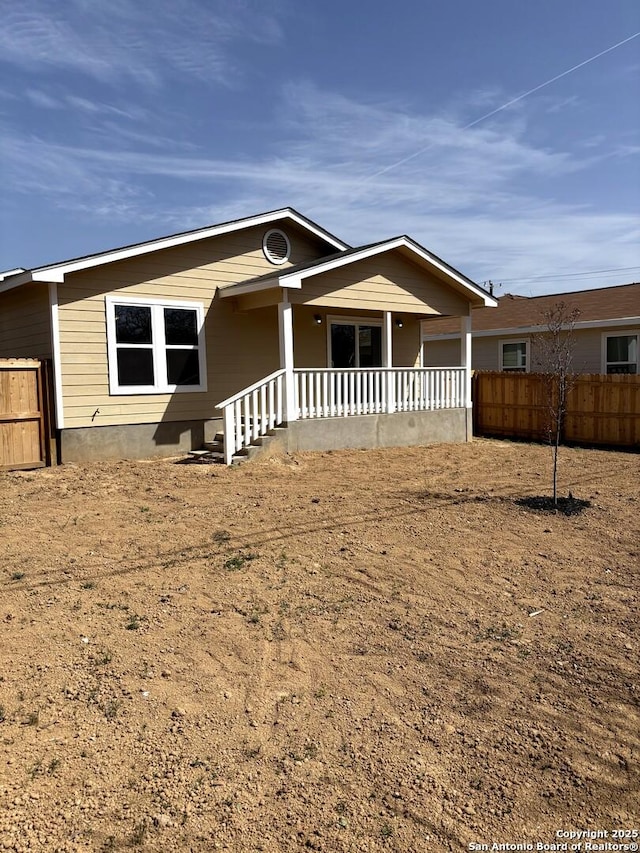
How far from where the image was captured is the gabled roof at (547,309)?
18000 millimetres

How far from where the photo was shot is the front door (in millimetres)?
15196

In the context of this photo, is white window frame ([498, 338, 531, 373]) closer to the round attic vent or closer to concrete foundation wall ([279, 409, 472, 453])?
concrete foundation wall ([279, 409, 472, 453])

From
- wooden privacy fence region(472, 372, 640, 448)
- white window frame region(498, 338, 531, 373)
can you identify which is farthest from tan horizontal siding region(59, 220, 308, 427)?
white window frame region(498, 338, 531, 373)

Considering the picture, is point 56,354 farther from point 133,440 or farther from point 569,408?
point 569,408

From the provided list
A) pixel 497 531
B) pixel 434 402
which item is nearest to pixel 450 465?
pixel 434 402

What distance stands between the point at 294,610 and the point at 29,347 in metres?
8.87

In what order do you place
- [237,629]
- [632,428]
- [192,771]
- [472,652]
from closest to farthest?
[192,771], [472,652], [237,629], [632,428]

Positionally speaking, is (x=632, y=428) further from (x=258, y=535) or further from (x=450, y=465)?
(x=258, y=535)

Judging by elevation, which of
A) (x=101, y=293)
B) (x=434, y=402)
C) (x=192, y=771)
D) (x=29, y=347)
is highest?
(x=101, y=293)

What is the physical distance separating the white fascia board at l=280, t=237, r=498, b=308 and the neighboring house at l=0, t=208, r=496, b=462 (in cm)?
3

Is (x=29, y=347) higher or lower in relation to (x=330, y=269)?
lower

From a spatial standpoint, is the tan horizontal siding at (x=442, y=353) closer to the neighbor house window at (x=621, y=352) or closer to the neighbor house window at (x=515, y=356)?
the neighbor house window at (x=515, y=356)

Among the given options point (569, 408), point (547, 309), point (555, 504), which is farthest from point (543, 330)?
point (555, 504)

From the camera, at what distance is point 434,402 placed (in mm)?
14938
